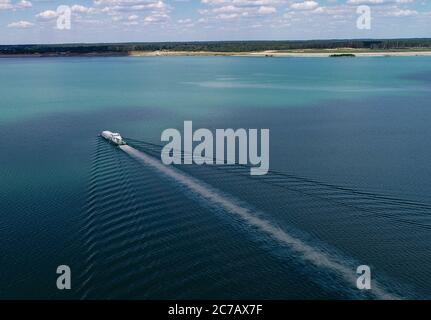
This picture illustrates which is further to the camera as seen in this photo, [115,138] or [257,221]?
[115,138]

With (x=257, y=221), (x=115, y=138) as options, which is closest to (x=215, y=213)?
(x=257, y=221)

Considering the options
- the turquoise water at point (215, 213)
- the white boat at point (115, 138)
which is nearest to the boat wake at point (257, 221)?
the turquoise water at point (215, 213)

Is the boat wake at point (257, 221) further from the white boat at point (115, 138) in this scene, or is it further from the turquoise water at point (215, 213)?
the white boat at point (115, 138)

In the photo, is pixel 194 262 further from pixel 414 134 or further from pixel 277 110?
pixel 277 110

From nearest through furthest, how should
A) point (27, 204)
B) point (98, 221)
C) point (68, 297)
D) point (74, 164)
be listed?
point (68, 297), point (98, 221), point (27, 204), point (74, 164)

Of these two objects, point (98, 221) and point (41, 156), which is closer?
point (98, 221)

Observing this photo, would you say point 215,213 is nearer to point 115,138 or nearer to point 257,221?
point 257,221

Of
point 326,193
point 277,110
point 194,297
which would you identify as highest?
point 277,110

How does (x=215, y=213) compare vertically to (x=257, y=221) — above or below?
above

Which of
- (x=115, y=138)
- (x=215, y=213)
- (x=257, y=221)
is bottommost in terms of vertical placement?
(x=257, y=221)

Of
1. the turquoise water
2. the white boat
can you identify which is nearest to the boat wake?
the turquoise water

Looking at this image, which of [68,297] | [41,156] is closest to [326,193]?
[68,297]
